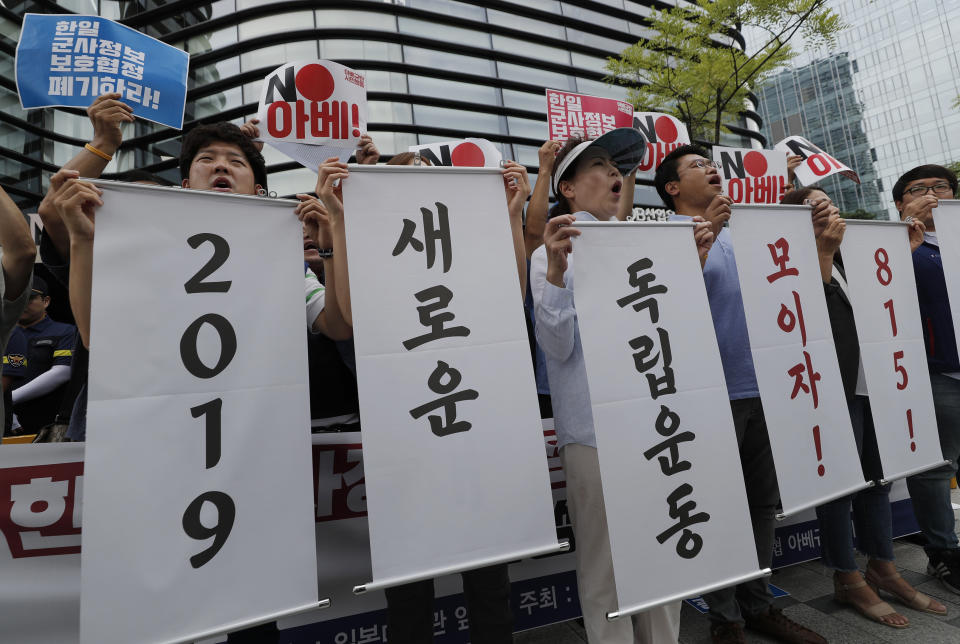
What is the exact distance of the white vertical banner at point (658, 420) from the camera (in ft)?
5.32

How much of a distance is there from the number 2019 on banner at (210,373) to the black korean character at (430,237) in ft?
1.74

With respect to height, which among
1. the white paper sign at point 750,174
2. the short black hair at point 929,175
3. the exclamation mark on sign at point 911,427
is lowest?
the exclamation mark on sign at point 911,427

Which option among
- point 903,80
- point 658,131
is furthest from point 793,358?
point 903,80

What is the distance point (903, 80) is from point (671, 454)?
208 feet

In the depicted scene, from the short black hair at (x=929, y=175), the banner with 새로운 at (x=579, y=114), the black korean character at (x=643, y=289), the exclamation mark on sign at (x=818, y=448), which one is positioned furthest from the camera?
the banner with 새로운 at (x=579, y=114)

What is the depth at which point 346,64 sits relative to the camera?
17922mm

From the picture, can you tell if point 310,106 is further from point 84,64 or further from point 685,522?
point 685,522

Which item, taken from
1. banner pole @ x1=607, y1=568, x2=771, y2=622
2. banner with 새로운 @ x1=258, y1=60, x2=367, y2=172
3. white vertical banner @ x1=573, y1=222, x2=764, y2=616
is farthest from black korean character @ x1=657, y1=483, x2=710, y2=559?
banner with 새로운 @ x1=258, y1=60, x2=367, y2=172

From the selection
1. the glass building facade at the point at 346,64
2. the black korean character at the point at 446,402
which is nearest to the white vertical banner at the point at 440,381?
the black korean character at the point at 446,402

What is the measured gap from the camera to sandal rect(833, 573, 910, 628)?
2404mm

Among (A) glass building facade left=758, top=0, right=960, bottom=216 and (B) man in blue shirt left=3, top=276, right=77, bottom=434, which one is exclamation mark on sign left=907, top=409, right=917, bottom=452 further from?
(A) glass building facade left=758, top=0, right=960, bottom=216

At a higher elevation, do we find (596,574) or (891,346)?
(891,346)

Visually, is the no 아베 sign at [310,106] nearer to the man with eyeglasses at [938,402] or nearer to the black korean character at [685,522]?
the black korean character at [685,522]

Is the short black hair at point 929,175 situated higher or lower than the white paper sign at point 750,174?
lower
